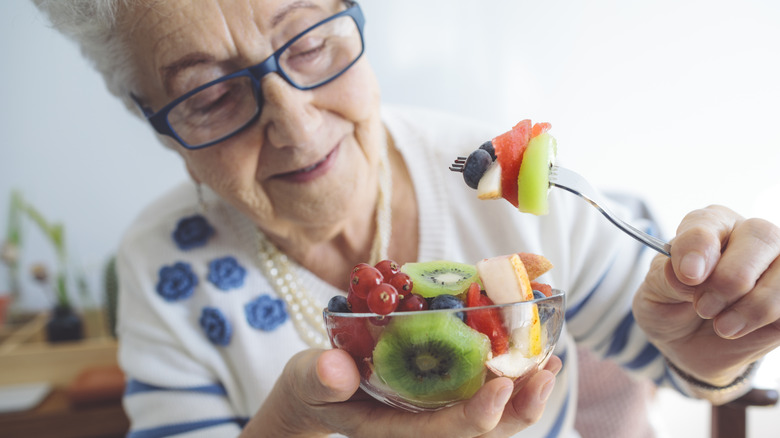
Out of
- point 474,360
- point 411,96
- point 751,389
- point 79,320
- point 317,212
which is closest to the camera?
point 474,360

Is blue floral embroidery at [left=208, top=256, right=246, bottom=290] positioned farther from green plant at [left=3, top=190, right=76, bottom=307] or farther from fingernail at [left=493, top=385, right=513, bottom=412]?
green plant at [left=3, top=190, right=76, bottom=307]

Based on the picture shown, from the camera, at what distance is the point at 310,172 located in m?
1.02

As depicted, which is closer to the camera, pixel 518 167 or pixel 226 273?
pixel 518 167

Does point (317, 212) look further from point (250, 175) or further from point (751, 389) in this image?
point (751, 389)

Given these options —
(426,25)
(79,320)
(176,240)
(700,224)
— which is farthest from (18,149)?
(700,224)

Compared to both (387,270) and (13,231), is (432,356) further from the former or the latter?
(13,231)

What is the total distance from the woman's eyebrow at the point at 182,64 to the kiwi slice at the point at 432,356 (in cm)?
58

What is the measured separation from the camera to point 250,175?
103cm

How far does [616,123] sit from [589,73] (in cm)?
25

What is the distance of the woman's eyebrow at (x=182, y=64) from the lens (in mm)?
934

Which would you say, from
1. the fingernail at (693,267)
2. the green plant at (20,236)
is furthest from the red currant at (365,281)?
the green plant at (20,236)

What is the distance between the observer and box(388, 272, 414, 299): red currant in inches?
25.6

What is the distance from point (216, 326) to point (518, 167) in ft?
2.61

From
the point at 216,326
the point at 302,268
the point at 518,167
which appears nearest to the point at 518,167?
the point at 518,167
